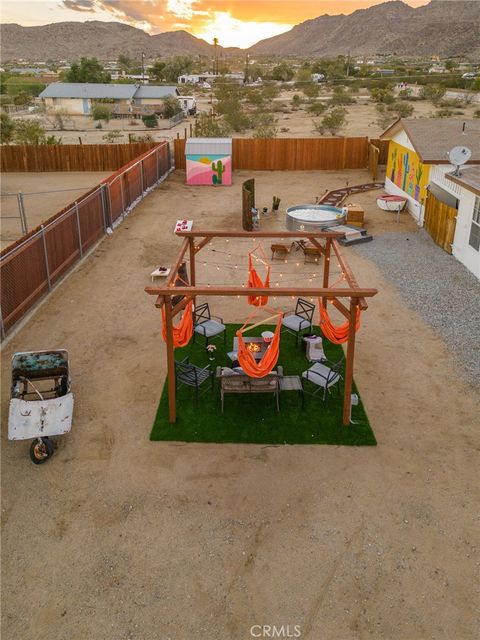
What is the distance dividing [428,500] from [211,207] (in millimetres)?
20733

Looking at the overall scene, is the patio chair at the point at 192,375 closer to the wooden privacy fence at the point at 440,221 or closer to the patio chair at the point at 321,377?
the patio chair at the point at 321,377

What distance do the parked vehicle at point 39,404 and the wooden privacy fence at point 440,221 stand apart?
14506 mm

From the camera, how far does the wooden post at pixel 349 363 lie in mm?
9862

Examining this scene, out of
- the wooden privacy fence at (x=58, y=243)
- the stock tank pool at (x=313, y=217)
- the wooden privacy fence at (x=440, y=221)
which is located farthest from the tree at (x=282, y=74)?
the wooden privacy fence at (x=440, y=221)

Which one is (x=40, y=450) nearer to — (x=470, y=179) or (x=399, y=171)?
(x=470, y=179)

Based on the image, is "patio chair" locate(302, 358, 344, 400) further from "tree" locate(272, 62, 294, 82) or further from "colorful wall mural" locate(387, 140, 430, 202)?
"tree" locate(272, 62, 294, 82)

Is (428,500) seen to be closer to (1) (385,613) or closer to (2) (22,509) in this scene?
(1) (385,613)

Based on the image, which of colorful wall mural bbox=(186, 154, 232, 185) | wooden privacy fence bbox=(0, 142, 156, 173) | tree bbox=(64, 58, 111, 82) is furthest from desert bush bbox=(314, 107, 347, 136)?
tree bbox=(64, 58, 111, 82)

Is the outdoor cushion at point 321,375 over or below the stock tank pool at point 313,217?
below

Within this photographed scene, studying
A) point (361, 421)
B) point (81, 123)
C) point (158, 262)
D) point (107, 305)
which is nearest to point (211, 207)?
point (158, 262)

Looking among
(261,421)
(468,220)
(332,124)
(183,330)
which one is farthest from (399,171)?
(332,124)

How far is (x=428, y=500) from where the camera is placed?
28.4 feet

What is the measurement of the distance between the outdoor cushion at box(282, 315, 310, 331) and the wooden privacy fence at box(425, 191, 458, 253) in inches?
361

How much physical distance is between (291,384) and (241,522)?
3.33 m
